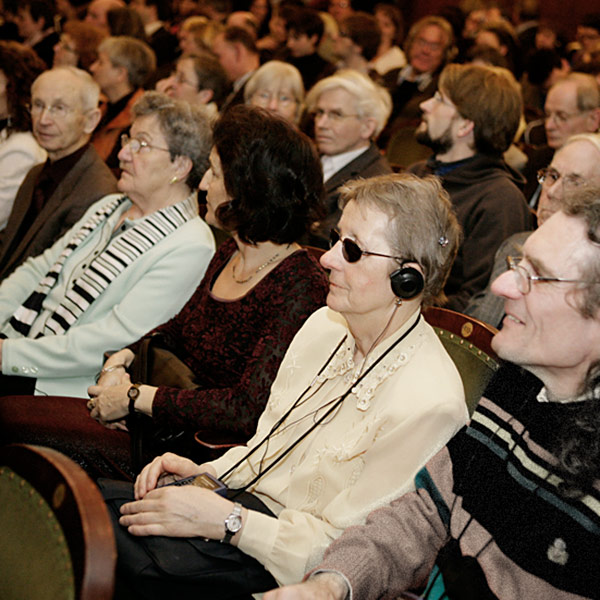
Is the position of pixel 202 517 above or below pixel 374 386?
below

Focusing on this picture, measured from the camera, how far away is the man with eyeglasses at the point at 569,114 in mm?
4480

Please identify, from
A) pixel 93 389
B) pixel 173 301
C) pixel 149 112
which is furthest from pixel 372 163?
pixel 93 389

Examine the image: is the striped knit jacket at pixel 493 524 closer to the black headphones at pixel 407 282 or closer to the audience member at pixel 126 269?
the black headphones at pixel 407 282

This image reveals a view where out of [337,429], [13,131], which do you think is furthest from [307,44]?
[337,429]

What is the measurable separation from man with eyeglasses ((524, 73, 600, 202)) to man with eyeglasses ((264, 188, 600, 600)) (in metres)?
3.15

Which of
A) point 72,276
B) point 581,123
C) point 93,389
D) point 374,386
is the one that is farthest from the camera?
point 581,123

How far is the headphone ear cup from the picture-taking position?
1.71m

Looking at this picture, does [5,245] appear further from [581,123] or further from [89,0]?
[89,0]

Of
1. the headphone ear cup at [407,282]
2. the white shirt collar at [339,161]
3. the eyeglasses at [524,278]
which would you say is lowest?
the white shirt collar at [339,161]

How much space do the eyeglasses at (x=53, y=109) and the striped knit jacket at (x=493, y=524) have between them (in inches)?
107

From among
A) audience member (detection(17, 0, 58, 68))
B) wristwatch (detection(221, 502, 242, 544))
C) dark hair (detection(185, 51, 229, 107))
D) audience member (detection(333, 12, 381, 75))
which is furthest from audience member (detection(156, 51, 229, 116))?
wristwatch (detection(221, 502, 242, 544))

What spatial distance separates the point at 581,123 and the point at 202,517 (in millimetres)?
3762

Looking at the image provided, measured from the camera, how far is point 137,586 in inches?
61.9

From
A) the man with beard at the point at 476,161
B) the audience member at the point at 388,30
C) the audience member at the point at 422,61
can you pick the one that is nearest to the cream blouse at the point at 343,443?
the man with beard at the point at 476,161
